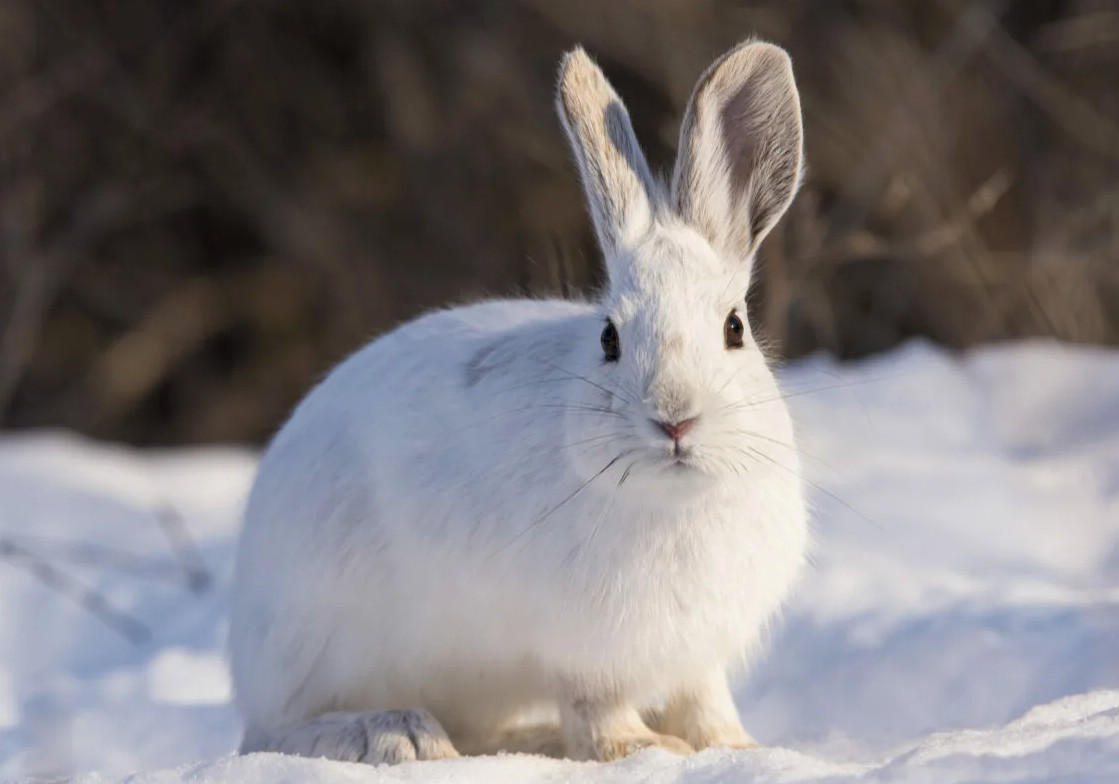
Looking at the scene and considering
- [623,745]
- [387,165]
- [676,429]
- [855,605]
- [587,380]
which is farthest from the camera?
[387,165]

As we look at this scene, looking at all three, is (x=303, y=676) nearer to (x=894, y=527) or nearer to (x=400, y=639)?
(x=400, y=639)

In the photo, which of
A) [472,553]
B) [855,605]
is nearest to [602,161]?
[472,553]

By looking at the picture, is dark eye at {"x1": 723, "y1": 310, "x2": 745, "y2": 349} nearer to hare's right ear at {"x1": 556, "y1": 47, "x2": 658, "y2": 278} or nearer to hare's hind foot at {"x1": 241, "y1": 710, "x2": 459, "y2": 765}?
hare's right ear at {"x1": 556, "y1": 47, "x2": 658, "y2": 278}

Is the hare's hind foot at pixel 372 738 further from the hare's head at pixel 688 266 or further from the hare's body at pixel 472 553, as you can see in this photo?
the hare's head at pixel 688 266

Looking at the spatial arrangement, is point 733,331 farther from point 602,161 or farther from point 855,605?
point 855,605

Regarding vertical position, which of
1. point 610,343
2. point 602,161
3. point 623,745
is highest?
point 602,161

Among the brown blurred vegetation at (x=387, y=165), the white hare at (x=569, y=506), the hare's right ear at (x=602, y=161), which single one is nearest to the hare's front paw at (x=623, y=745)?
the white hare at (x=569, y=506)

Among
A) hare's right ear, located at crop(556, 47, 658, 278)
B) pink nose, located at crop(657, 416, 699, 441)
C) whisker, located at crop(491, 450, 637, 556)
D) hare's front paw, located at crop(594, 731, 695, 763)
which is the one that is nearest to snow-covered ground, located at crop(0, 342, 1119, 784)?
hare's front paw, located at crop(594, 731, 695, 763)
